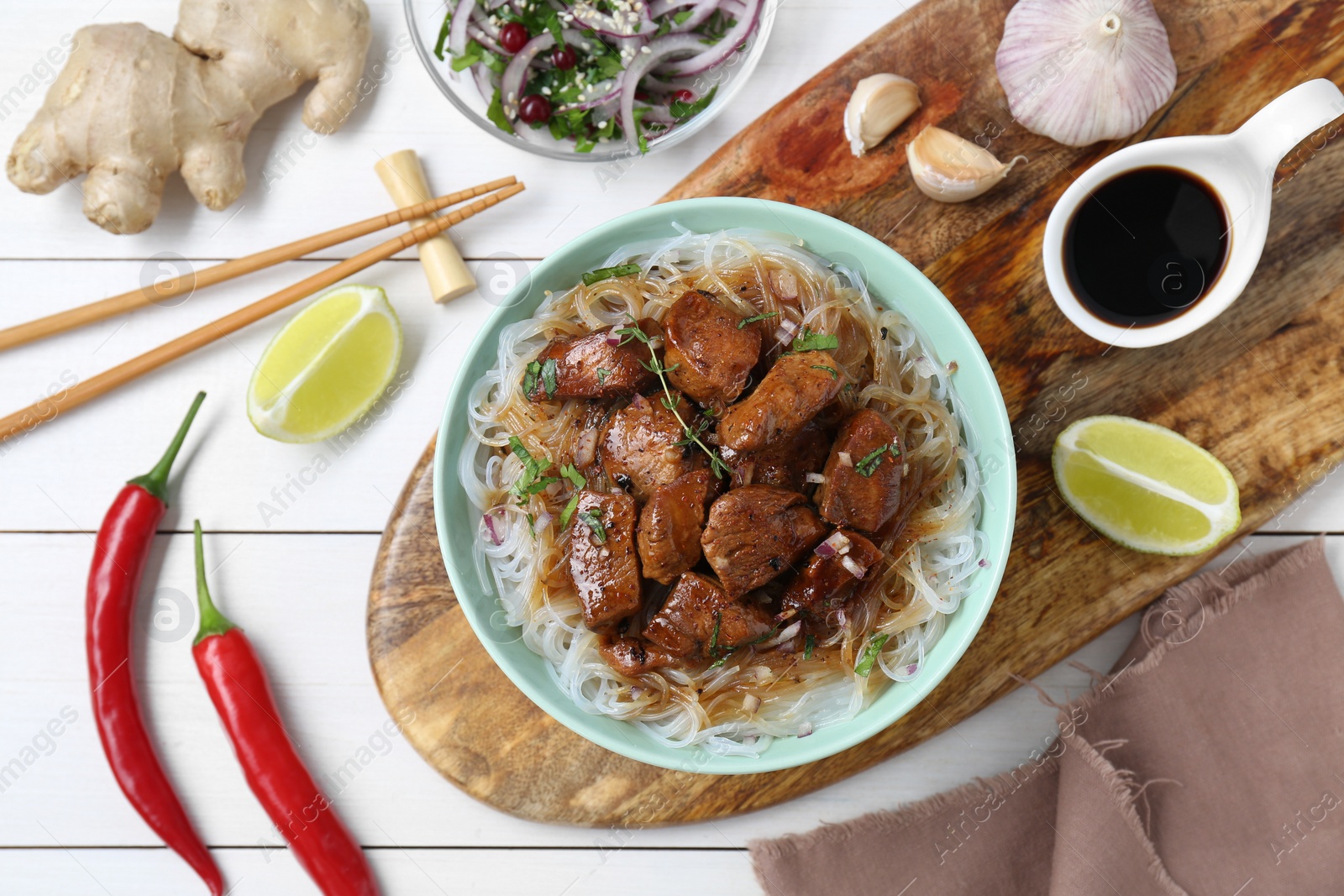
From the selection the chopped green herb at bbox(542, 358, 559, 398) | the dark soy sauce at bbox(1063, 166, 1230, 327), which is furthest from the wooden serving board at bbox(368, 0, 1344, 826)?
the chopped green herb at bbox(542, 358, 559, 398)

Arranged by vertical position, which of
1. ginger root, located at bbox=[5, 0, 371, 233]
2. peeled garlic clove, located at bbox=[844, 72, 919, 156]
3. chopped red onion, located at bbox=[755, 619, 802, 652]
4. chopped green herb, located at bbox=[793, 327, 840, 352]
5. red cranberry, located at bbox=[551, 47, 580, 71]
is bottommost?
chopped red onion, located at bbox=[755, 619, 802, 652]

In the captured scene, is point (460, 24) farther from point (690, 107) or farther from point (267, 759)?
point (267, 759)

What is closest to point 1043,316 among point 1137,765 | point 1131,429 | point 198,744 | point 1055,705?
point 1131,429

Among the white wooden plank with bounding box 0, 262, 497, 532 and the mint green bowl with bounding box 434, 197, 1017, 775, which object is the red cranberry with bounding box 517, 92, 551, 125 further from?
the mint green bowl with bounding box 434, 197, 1017, 775

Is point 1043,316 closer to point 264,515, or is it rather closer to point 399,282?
point 399,282

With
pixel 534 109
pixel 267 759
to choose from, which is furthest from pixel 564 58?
pixel 267 759

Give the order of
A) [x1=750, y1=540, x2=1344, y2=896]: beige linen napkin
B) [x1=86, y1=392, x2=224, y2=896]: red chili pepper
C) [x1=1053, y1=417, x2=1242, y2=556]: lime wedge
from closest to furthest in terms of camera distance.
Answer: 1. [x1=1053, y1=417, x2=1242, y2=556]: lime wedge
2. [x1=750, y1=540, x2=1344, y2=896]: beige linen napkin
3. [x1=86, y1=392, x2=224, y2=896]: red chili pepper

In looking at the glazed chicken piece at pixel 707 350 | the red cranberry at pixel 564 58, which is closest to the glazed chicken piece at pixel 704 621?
the glazed chicken piece at pixel 707 350
